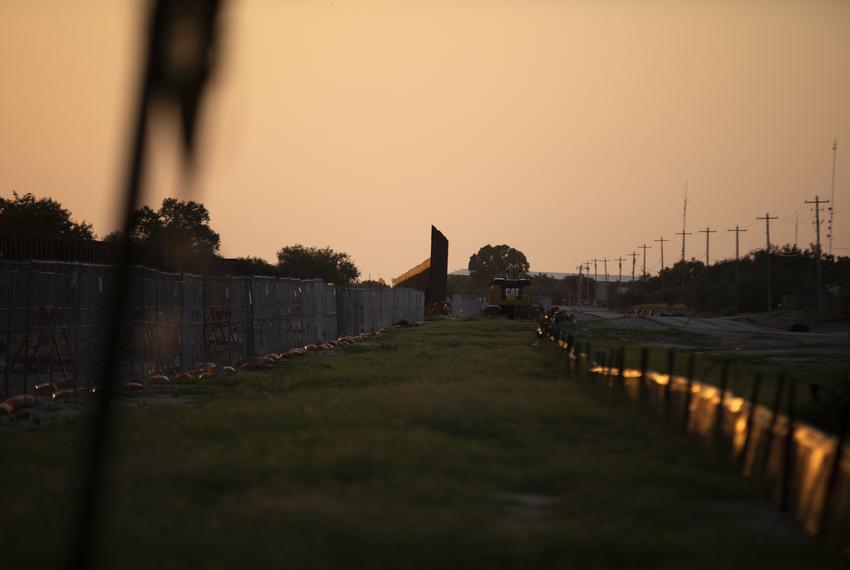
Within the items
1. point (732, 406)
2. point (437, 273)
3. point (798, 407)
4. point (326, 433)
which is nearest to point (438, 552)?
point (732, 406)

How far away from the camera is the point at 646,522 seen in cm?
918

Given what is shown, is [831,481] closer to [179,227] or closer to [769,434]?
[769,434]

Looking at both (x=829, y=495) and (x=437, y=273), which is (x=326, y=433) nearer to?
(x=829, y=495)

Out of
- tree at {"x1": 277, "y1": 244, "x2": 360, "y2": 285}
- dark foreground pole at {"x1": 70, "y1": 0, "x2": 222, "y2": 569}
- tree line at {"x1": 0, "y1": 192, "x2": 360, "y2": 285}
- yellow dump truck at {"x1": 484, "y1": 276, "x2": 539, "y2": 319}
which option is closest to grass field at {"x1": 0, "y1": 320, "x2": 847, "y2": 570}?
dark foreground pole at {"x1": 70, "y1": 0, "x2": 222, "y2": 569}

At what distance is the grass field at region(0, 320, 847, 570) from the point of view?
8273 millimetres

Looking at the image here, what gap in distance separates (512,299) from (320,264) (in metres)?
61.5

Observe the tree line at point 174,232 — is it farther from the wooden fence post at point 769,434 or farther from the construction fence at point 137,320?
the wooden fence post at point 769,434

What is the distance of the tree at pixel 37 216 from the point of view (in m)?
74.2

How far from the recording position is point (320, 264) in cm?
13675

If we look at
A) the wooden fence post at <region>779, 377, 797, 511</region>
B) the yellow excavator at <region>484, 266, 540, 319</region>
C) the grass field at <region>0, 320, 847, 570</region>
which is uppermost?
the yellow excavator at <region>484, 266, 540, 319</region>

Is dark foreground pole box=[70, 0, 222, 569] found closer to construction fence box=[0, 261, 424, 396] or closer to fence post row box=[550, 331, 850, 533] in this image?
fence post row box=[550, 331, 850, 533]

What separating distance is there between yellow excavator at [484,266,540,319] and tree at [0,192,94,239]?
87.1 feet

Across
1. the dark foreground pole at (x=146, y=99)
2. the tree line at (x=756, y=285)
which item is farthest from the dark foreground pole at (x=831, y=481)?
the tree line at (x=756, y=285)

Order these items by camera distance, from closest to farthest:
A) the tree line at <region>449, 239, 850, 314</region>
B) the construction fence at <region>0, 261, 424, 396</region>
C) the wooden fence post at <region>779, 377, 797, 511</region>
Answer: the wooden fence post at <region>779, 377, 797, 511</region>
the construction fence at <region>0, 261, 424, 396</region>
the tree line at <region>449, 239, 850, 314</region>
